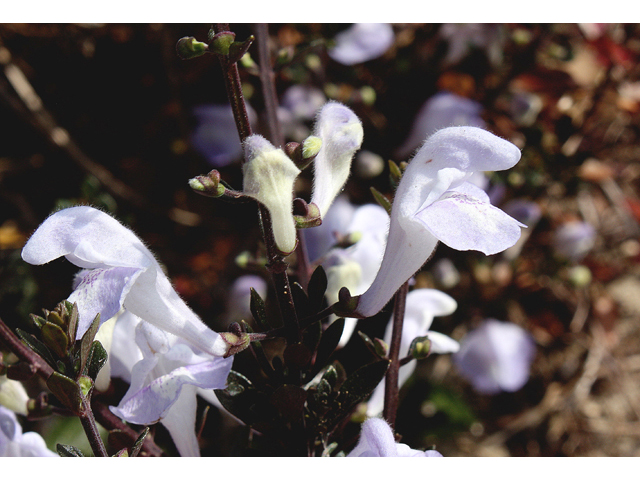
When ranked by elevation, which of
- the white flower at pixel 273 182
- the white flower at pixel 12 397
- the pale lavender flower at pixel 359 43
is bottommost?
the white flower at pixel 12 397

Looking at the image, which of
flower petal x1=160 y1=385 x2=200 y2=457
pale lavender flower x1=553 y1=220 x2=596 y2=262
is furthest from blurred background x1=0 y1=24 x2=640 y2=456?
flower petal x1=160 y1=385 x2=200 y2=457

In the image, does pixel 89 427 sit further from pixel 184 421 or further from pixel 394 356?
pixel 394 356

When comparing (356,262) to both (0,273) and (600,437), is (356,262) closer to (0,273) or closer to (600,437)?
(0,273)

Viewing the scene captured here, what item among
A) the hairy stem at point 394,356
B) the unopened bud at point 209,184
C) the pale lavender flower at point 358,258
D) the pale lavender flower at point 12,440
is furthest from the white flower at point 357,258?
the pale lavender flower at point 12,440

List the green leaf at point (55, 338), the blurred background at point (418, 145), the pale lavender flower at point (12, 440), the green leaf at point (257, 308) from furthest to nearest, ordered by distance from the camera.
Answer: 1. the blurred background at point (418, 145)
2. the pale lavender flower at point (12, 440)
3. the green leaf at point (257, 308)
4. the green leaf at point (55, 338)

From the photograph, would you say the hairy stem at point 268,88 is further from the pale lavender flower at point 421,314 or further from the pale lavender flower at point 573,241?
the pale lavender flower at point 573,241
